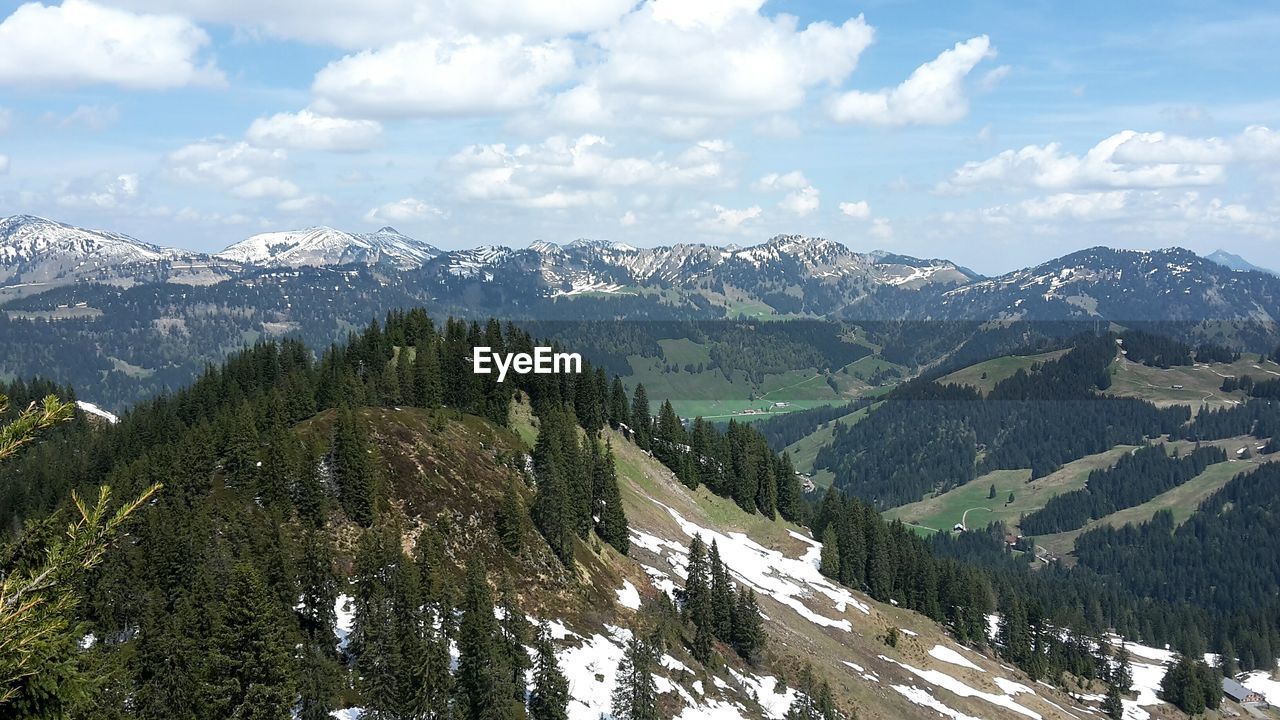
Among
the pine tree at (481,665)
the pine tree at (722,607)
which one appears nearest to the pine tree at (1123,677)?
the pine tree at (722,607)

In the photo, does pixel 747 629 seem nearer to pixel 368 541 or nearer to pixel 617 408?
pixel 368 541

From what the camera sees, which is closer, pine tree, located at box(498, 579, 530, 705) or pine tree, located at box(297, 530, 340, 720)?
pine tree, located at box(297, 530, 340, 720)

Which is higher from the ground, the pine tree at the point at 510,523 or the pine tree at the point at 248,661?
the pine tree at the point at 248,661

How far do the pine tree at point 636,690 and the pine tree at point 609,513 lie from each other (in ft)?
120

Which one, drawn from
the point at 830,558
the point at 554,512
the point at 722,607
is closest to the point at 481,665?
the point at 554,512

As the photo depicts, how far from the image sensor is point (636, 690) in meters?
63.9

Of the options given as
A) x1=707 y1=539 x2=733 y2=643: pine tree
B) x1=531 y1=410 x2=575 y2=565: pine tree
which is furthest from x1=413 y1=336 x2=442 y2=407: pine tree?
x1=707 y1=539 x2=733 y2=643: pine tree

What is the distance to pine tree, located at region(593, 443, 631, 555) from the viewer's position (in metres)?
104

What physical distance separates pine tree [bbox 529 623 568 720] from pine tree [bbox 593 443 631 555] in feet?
136

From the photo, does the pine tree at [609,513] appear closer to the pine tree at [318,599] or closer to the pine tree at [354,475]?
the pine tree at [354,475]

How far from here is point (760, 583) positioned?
116188 mm

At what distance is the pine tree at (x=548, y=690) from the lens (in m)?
60.0

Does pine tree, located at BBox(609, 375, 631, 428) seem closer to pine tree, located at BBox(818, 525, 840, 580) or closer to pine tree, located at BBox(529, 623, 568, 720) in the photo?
pine tree, located at BBox(818, 525, 840, 580)

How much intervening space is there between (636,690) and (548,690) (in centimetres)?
767
